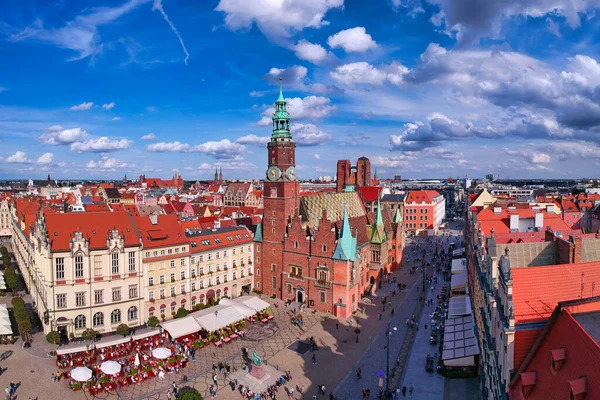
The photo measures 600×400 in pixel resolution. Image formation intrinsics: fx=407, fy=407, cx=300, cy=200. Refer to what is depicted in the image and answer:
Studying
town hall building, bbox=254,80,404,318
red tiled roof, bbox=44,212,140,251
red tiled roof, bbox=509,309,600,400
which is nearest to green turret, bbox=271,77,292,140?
town hall building, bbox=254,80,404,318

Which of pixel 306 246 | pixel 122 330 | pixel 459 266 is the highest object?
pixel 306 246

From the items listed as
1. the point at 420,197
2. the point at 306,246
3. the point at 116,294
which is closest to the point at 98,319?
the point at 116,294

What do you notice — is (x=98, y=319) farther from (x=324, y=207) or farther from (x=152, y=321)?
(x=324, y=207)

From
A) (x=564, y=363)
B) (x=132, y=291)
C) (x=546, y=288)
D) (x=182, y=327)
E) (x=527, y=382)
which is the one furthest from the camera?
(x=132, y=291)

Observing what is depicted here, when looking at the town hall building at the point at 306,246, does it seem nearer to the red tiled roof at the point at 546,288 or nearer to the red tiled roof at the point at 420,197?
the red tiled roof at the point at 546,288

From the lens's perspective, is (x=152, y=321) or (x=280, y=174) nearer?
(x=152, y=321)

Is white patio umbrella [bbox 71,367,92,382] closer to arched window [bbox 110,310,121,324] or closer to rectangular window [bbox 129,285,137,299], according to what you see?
arched window [bbox 110,310,121,324]

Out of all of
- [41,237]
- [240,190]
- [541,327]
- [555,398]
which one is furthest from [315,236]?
[240,190]

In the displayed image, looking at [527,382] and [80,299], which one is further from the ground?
[527,382]
